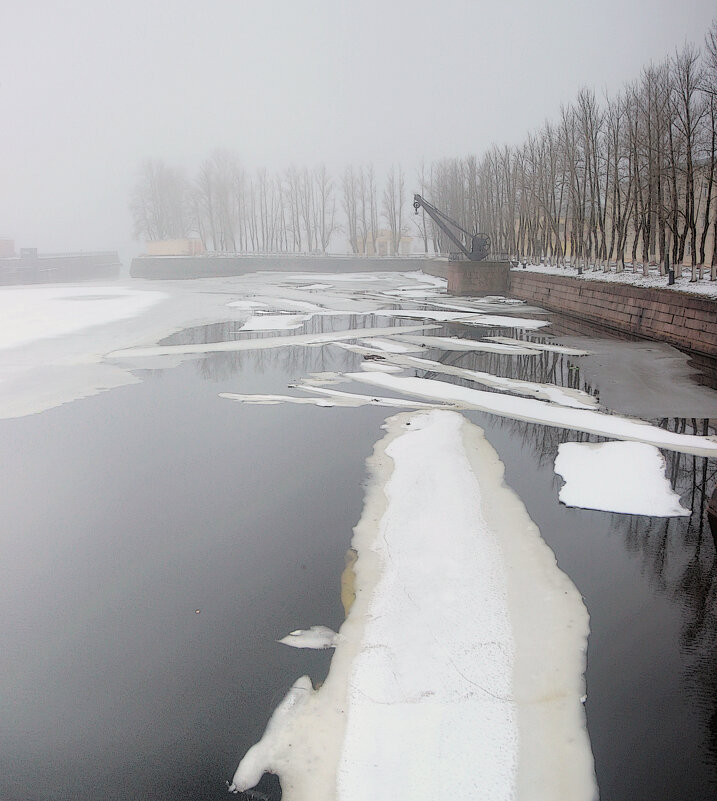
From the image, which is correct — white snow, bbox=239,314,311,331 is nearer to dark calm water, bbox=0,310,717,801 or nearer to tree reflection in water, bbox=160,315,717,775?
tree reflection in water, bbox=160,315,717,775

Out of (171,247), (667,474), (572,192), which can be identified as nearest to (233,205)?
(171,247)

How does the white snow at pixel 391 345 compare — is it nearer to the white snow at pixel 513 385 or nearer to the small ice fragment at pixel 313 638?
the white snow at pixel 513 385

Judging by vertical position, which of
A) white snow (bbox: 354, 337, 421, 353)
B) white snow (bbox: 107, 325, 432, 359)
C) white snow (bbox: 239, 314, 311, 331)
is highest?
white snow (bbox: 239, 314, 311, 331)

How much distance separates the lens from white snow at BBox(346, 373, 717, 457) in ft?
27.4

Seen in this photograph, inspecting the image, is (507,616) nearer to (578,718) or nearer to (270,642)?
(578,718)

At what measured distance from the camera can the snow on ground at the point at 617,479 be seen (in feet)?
21.3

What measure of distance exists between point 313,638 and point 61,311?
829 inches

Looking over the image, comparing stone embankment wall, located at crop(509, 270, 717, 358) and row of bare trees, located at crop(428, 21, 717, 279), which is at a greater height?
row of bare trees, located at crop(428, 21, 717, 279)

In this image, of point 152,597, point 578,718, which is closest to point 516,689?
point 578,718

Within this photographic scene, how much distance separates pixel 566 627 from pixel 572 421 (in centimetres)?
510

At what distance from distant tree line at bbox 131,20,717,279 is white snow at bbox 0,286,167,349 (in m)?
16.3

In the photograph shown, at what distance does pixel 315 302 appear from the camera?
1050 inches

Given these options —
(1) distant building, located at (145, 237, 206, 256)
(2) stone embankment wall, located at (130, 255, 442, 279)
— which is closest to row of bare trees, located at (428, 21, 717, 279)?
(2) stone embankment wall, located at (130, 255, 442, 279)

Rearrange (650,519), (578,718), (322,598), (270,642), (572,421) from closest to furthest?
(578,718), (270,642), (322,598), (650,519), (572,421)
